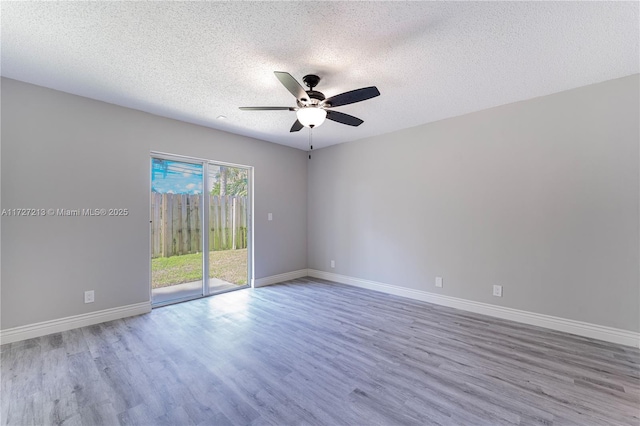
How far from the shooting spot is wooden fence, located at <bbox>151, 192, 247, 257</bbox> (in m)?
3.67

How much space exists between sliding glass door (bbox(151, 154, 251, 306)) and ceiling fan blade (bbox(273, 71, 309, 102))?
97.2 inches

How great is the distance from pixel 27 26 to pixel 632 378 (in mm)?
5129

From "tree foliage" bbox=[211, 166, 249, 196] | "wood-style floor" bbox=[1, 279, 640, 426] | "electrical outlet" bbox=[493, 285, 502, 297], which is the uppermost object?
"tree foliage" bbox=[211, 166, 249, 196]

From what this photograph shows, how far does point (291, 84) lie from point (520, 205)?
2905 millimetres

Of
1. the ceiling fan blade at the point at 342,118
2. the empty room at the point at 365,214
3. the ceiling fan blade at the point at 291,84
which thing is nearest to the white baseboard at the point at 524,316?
the empty room at the point at 365,214

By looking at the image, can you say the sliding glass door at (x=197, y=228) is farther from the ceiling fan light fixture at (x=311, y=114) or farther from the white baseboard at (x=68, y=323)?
the ceiling fan light fixture at (x=311, y=114)

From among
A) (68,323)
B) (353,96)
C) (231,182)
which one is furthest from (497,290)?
(68,323)

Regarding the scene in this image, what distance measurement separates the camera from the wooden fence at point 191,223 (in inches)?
144

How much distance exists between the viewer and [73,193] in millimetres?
2924

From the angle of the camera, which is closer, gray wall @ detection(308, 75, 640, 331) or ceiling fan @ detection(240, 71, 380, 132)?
ceiling fan @ detection(240, 71, 380, 132)

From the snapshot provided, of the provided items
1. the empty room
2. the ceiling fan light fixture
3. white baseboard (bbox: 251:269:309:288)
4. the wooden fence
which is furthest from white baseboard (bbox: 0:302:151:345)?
the ceiling fan light fixture

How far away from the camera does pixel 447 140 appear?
3625 millimetres

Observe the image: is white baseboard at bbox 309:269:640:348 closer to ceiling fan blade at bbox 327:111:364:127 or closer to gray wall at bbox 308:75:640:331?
gray wall at bbox 308:75:640:331

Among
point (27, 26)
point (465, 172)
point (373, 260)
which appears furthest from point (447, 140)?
point (27, 26)
